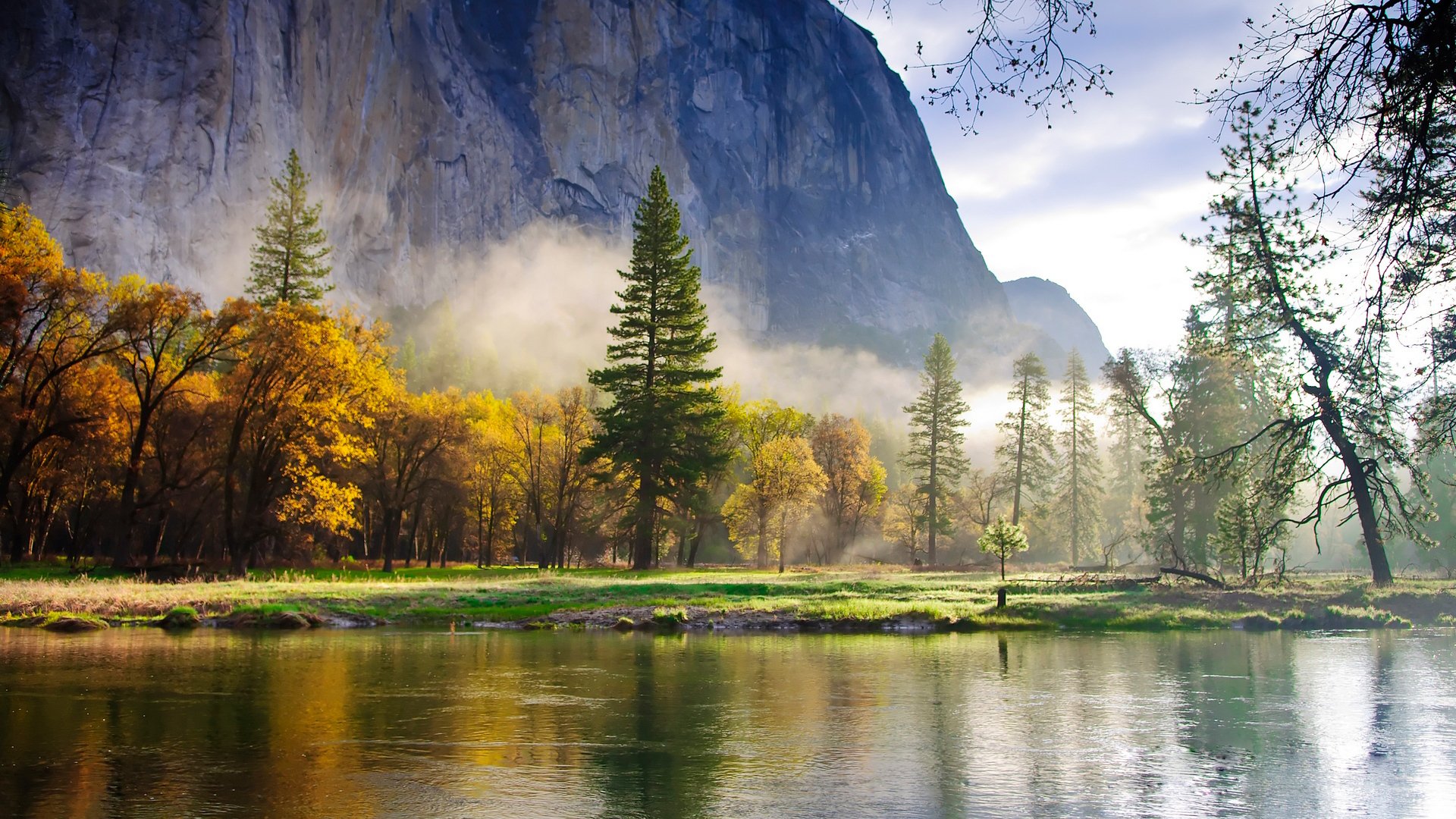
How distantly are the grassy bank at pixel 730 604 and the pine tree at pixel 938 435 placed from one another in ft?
143

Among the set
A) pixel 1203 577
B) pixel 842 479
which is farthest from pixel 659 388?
pixel 1203 577

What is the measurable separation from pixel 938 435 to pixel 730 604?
5419 cm

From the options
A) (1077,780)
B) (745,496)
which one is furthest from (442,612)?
(745,496)

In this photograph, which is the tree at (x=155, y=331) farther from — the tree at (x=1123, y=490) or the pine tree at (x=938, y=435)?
the tree at (x=1123, y=490)

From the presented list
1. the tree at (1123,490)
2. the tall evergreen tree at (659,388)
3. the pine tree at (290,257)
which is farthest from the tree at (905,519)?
the pine tree at (290,257)

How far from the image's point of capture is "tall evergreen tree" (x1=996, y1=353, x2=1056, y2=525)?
7962 centimetres

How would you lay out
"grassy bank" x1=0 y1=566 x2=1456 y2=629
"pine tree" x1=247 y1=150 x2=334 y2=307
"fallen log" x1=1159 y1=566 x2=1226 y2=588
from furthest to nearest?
"pine tree" x1=247 y1=150 x2=334 y2=307 → "fallen log" x1=1159 y1=566 x2=1226 y2=588 → "grassy bank" x1=0 y1=566 x2=1456 y2=629

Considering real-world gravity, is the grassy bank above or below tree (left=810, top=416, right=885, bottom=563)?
below

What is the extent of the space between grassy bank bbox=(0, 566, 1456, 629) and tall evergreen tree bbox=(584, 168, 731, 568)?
1756cm

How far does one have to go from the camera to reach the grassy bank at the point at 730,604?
25.9m

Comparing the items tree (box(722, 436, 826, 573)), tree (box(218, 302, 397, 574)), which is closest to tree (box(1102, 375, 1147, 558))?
tree (box(722, 436, 826, 573))

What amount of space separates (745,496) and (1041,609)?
135ft

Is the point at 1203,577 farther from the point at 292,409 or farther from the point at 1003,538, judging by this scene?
the point at 292,409

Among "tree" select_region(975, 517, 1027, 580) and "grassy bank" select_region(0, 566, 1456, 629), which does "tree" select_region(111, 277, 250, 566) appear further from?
"tree" select_region(975, 517, 1027, 580)
